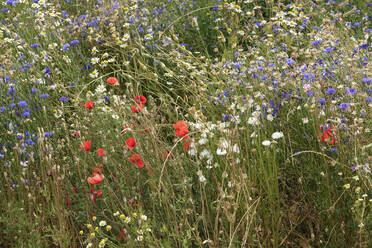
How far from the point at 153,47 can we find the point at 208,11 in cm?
84

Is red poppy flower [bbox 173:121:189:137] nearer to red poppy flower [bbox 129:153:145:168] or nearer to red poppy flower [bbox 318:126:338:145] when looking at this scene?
red poppy flower [bbox 129:153:145:168]

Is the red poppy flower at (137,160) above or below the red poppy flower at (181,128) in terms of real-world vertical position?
below

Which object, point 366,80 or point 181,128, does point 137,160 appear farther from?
point 366,80

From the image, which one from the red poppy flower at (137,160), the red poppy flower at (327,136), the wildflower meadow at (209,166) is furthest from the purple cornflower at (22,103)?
the red poppy flower at (327,136)

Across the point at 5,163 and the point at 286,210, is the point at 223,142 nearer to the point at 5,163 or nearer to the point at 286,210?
the point at 286,210

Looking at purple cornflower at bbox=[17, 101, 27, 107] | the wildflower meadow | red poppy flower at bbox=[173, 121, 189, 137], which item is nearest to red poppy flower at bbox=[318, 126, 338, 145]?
the wildflower meadow

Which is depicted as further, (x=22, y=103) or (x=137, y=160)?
(x=22, y=103)

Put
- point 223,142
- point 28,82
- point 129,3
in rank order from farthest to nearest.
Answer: point 129,3 → point 28,82 → point 223,142

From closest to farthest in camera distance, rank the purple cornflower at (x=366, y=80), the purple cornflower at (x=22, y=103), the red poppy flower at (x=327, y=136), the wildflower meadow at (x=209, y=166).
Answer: the wildflower meadow at (x=209, y=166) → the red poppy flower at (x=327, y=136) → the purple cornflower at (x=366, y=80) → the purple cornflower at (x=22, y=103)

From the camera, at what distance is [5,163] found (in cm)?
294

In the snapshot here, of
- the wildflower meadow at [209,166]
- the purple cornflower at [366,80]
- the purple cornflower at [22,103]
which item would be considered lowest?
the wildflower meadow at [209,166]

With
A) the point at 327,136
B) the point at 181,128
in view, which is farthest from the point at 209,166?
the point at 327,136

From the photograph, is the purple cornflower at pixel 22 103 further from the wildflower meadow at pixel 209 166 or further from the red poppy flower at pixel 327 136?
the red poppy flower at pixel 327 136

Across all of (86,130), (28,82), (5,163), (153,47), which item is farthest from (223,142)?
(153,47)
